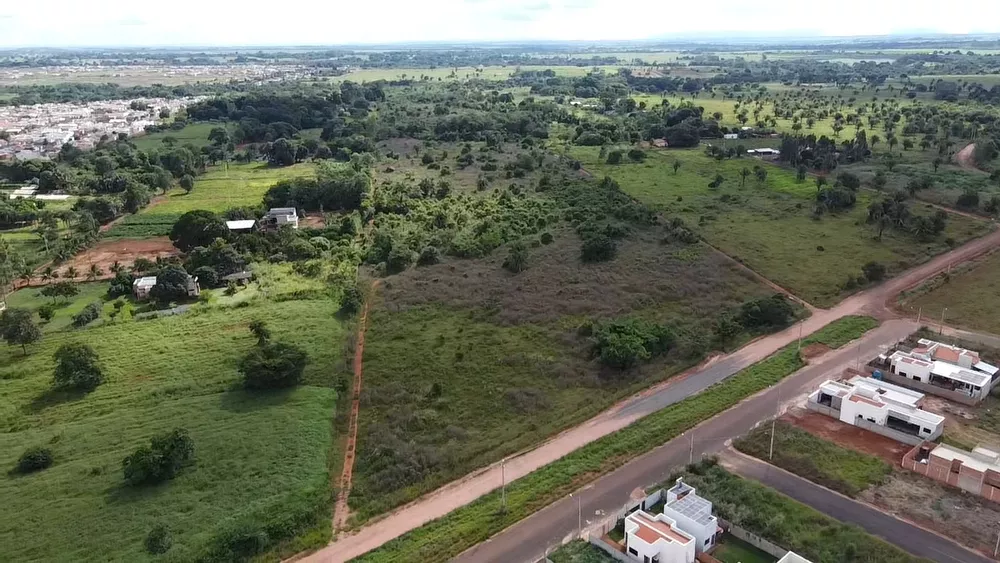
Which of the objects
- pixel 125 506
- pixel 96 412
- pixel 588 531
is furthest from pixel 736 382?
pixel 96 412

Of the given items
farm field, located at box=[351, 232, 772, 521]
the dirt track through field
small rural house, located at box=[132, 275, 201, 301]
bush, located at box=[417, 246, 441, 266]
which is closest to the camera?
the dirt track through field

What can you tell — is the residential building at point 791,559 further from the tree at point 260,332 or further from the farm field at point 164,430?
the tree at point 260,332

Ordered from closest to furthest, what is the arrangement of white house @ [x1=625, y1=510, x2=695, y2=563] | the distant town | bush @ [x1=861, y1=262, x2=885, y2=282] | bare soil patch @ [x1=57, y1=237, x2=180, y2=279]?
white house @ [x1=625, y1=510, x2=695, y2=563] → bush @ [x1=861, y1=262, x2=885, y2=282] → bare soil patch @ [x1=57, y1=237, x2=180, y2=279] → the distant town

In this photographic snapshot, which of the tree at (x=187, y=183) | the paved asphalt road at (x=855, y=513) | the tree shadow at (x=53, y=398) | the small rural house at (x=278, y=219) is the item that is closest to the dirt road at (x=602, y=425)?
the paved asphalt road at (x=855, y=513)

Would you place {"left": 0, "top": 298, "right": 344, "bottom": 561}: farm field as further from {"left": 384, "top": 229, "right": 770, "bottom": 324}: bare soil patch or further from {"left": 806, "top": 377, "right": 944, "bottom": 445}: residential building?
{"left": 806, "top": 377, "right": 944, "bottom": 445}: residential building

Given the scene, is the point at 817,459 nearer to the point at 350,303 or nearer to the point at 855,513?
the point at 855,513

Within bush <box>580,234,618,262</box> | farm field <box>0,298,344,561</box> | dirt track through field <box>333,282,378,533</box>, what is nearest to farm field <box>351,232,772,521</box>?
dirt track through field <box>333,282,378,533</box>

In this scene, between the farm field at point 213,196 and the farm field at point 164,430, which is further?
the farm field at point 213,196

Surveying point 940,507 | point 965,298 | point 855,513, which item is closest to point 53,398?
point 855,513
